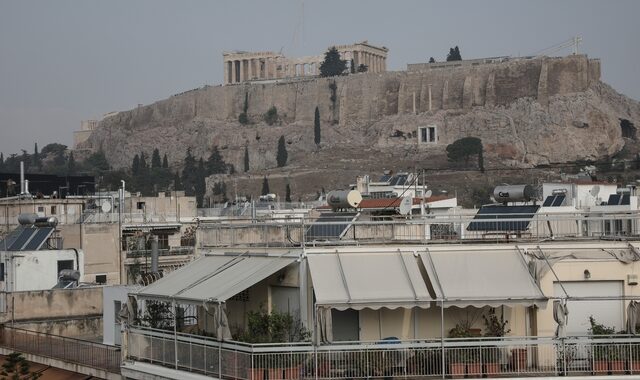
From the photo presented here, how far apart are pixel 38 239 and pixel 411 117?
417 ft

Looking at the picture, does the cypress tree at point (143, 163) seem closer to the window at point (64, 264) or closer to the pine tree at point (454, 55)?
the pine tree at point (454, 55)

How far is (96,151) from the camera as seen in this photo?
604 ft

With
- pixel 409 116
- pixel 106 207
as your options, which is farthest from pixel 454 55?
pixel 106 207

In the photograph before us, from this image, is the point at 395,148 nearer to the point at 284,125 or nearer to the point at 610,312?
the point at 284,125

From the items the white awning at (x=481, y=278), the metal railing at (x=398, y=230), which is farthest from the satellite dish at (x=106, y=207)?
the white awning at (x=481, y=278)

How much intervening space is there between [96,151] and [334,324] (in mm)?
170137

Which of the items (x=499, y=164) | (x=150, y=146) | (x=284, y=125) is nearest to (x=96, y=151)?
(x=150, y=146)

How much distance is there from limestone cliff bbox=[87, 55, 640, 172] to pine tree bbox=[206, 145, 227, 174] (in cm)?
152

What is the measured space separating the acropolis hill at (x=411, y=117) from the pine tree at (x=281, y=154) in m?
1.11

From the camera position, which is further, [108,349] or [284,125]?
[284,125]

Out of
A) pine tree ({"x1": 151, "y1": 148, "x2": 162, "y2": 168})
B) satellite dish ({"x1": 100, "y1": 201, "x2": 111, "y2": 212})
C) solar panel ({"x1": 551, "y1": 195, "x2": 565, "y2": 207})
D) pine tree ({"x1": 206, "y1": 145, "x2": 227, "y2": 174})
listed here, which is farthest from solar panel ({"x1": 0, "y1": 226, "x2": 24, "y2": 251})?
pine tree ({"x1": 151, "y1": 148, "x2": 162, "y2": 168})

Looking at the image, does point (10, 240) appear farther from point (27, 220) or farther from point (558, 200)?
point (558, 200)

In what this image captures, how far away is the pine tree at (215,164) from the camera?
157 m

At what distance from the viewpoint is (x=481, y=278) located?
667 inches
